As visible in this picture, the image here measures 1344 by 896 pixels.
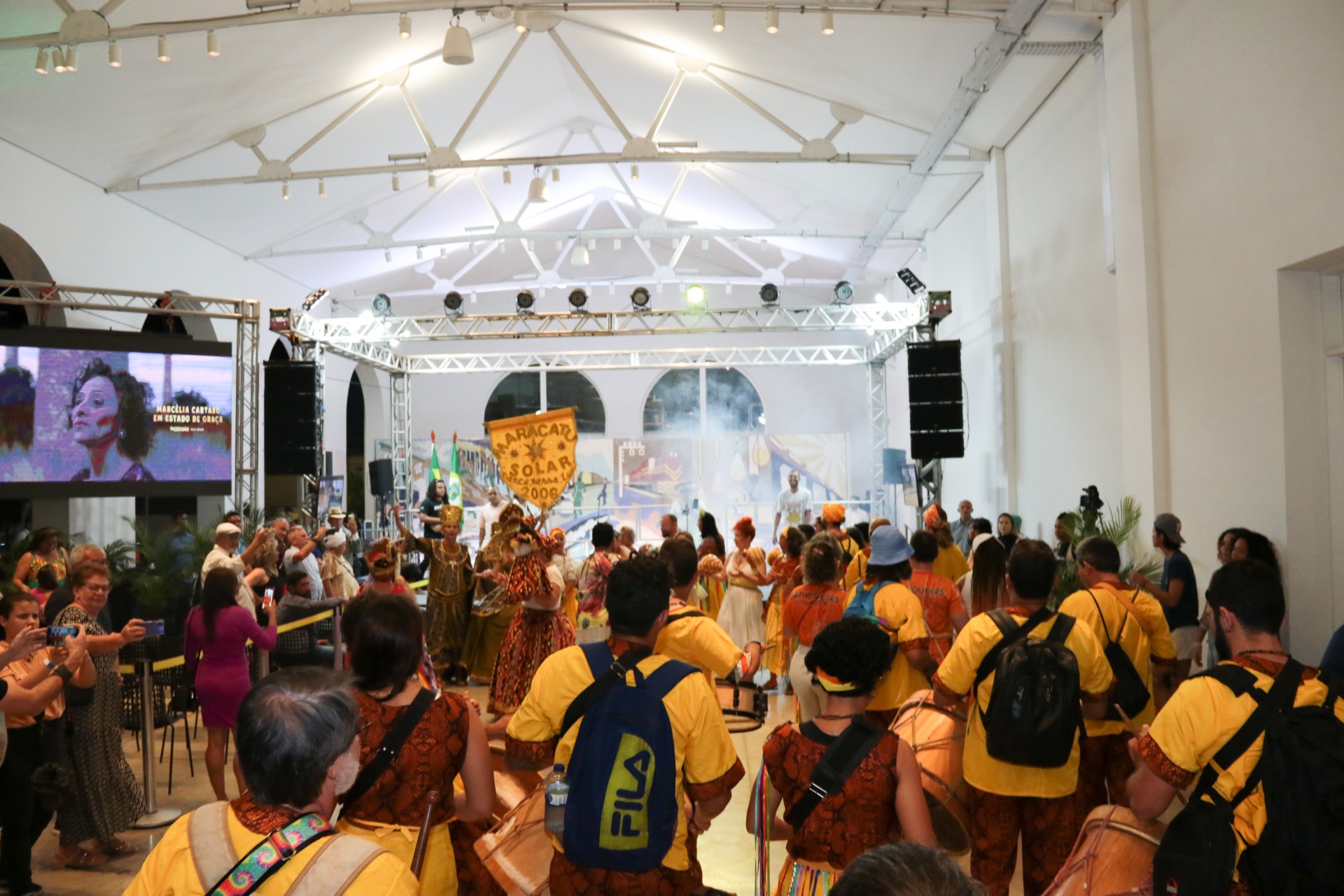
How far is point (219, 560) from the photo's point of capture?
22.7 feet

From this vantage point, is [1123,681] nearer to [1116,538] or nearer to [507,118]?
[1116,538]

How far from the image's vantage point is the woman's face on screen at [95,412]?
10.4 m

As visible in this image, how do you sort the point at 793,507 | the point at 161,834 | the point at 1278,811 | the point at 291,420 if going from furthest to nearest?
1. the point at 793,507
2. the point at 291,420
3. the point at 161,834
4. the point at 1278,811

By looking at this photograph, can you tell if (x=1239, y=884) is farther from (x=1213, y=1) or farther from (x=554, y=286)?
(x=554, y=286)

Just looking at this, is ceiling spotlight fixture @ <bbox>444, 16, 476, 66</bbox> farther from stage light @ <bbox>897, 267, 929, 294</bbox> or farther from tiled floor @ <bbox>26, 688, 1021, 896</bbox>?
stage light @ <bbox>897, 267, 929, 294</bbox>

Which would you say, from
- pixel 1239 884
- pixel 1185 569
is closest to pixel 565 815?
pixel 1239 884

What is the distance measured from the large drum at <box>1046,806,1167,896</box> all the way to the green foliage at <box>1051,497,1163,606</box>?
4596mm

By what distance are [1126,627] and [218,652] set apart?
435 cm

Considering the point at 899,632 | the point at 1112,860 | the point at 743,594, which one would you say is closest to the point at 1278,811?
the point at 1112,860

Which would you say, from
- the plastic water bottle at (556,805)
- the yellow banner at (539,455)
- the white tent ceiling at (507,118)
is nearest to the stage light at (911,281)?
the white tent ceiling at (507,118)

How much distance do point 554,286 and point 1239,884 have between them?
56.8 ft

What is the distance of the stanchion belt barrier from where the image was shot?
20.7 feet

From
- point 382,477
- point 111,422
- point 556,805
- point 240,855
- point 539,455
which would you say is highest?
point 111,422

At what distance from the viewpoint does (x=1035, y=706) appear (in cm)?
305
